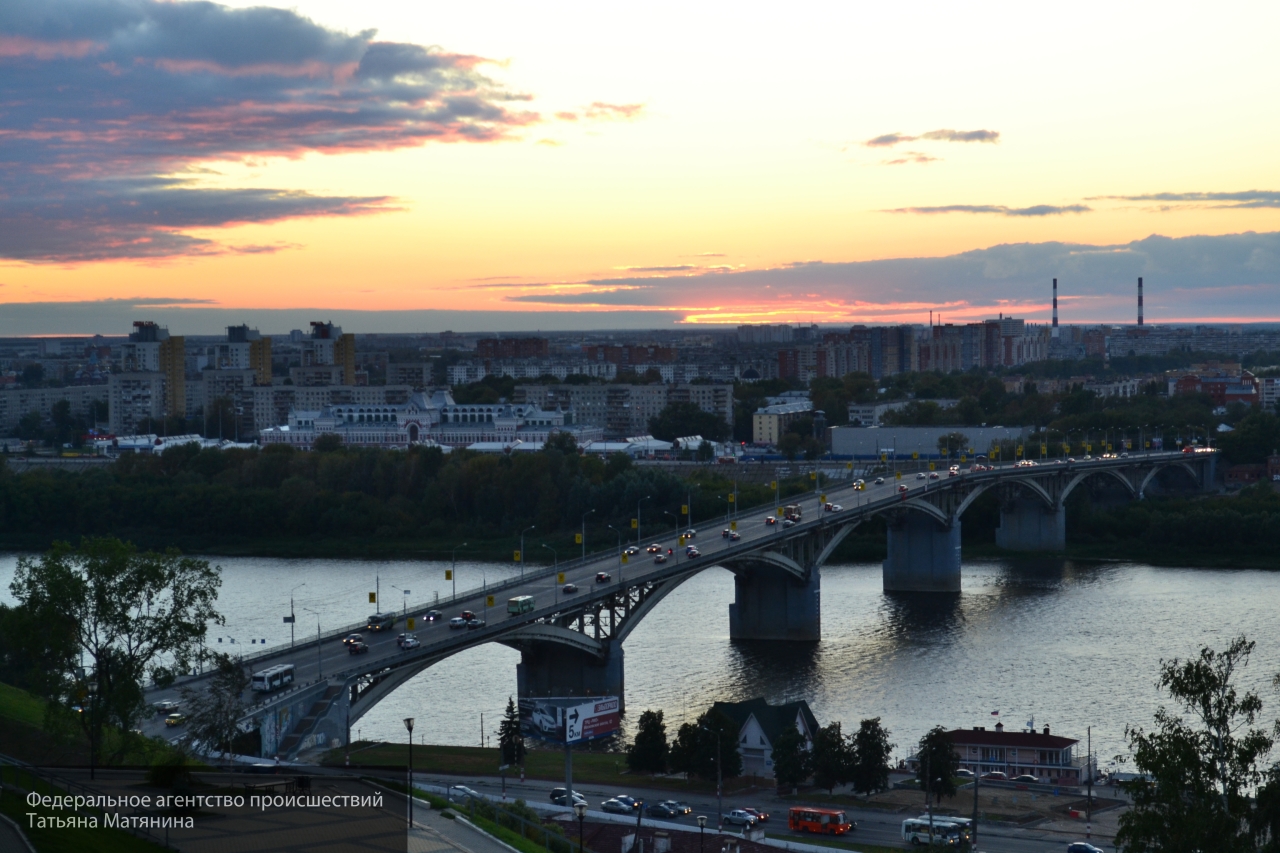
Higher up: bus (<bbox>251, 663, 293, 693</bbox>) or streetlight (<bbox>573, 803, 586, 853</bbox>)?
→ bus (<bbox>251, 663, 293, 693</bbox>)

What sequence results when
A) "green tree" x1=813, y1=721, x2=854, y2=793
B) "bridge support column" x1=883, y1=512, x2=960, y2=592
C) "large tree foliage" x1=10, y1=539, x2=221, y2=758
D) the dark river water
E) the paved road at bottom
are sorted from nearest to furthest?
"large tree foliage" x1=10, y1=539, x2=221, y2=758 < the paved road at bottom < "green tree" x1=813, y1=721, x2=854, y2=793 < the dark river water < "bridge support column" x1=883, y1=512, x2=960, y2=592

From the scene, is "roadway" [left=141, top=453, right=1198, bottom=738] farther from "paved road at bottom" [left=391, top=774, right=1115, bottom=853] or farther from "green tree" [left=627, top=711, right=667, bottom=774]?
"green tree" [left=627, top=711, right=667, bottom=774]

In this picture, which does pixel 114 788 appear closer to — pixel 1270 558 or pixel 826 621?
pixel 826 621

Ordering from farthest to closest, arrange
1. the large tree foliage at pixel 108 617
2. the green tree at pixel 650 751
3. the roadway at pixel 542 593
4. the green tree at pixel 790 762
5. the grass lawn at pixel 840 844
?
the roadway at pixel 542 593
the green tree at pixel 650 751
the green tree at pixel 790 762
the grass lawn at pixel 840 844
the large tree foliage at pixel 108 617

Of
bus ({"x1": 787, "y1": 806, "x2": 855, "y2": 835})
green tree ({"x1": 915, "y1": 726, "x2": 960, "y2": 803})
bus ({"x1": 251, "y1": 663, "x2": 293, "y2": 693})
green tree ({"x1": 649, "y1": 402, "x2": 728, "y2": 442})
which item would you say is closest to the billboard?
bus ({"x1": 251, "y1": 663, "x2": 293, "y2": 693})

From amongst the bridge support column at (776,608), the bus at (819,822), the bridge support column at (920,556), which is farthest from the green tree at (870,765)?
the bridge support column at (920,556)

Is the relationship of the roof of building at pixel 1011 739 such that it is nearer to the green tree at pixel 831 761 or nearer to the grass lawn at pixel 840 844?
the green tree at pixel 831 761

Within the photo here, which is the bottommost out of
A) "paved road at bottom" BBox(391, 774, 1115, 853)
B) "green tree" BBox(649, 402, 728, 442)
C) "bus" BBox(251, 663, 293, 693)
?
"paved road at bottom" BBox(391, 774, 1115, 853)
